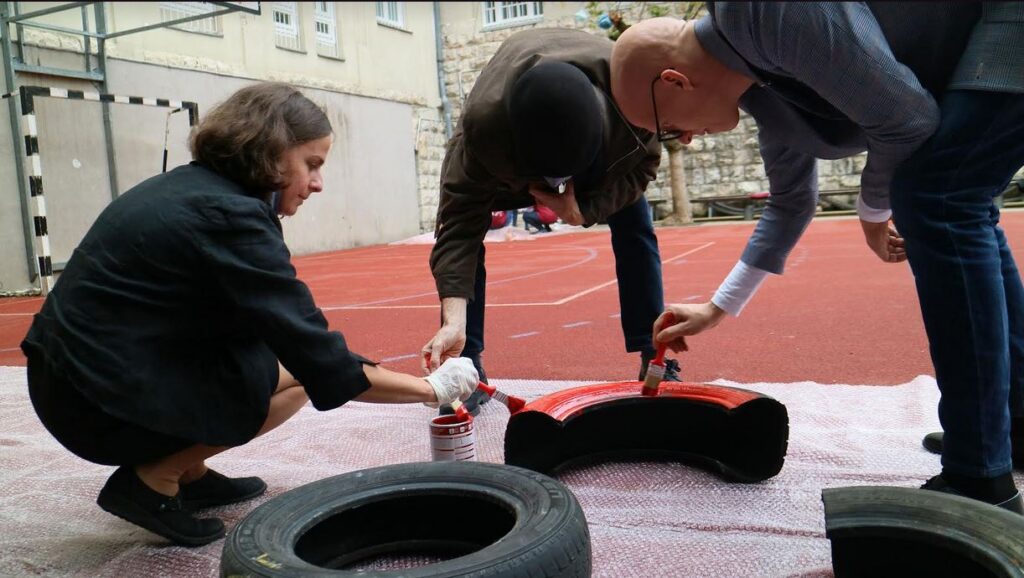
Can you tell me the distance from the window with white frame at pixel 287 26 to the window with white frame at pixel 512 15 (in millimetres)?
4767

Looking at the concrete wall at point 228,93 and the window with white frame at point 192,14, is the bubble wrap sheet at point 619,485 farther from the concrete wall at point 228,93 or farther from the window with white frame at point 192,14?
the window with white frame at point 192,14

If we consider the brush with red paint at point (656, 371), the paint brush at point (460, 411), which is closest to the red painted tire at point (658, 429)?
the brush with red paint at point (656, 371)

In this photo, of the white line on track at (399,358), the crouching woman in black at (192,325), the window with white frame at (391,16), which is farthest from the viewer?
the window with white frame at (391,16)

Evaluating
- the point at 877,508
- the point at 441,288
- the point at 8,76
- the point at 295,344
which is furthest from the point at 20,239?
the point at 877,508

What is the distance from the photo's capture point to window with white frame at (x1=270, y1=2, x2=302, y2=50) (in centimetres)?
A: 1381

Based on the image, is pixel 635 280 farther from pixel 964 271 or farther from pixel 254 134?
pixel 254 134

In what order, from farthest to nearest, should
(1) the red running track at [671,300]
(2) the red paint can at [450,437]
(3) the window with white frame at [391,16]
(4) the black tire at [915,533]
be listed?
(3) the window with white frame at [391,16] → (1) the red running track at [671,300] → (2) the red paint can at [450,437] → (4) the black tire at [915,533]

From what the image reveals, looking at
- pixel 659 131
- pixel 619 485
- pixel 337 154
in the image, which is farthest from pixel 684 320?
pixel 337 154

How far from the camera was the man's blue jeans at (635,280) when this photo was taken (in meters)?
3.10

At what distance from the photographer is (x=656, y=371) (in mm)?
2246

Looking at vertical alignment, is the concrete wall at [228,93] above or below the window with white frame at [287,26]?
below

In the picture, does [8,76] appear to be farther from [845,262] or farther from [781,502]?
[781,502]

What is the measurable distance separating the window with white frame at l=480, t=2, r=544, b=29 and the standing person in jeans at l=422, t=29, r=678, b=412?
15.6 metres

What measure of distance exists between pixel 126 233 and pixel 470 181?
1111mm
